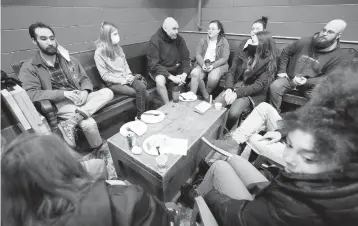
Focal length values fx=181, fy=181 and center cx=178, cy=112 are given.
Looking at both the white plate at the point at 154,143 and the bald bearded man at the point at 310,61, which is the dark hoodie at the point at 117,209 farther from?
the bald bearded man at the point at 310,61

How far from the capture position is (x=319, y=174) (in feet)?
2.06

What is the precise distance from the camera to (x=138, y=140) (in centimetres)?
142

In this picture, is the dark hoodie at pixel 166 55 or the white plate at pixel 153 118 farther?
the dark hoodie at pixel 166 55

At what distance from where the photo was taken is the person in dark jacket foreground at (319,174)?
1.89 ft

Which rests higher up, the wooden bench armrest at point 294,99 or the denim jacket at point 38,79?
the denim jacket at point 38,79

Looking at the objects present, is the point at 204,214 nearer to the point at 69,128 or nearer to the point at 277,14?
the point at 69,128

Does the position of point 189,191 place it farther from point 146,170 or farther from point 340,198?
point 340,198

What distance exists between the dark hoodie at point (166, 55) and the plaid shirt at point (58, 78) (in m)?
1.11

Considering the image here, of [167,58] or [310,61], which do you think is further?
[167,58]

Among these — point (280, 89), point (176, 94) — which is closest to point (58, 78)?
point (176, 94)

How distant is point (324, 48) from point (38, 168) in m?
3.02

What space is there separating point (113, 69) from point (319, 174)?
237cm

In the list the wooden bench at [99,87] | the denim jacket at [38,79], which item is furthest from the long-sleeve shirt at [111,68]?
the denim jacket at [38,79]

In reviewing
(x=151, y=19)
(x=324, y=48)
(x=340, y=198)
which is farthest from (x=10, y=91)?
(x=324, y=48)
